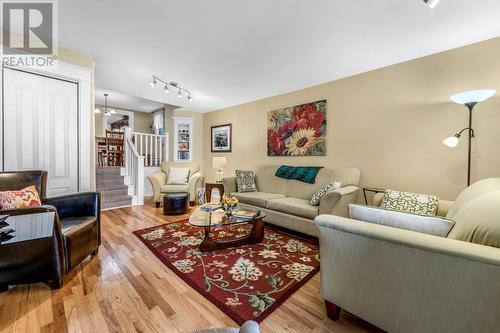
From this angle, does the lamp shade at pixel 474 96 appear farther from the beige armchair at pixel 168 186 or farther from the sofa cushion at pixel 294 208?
the beige armchair at pixel 168 186

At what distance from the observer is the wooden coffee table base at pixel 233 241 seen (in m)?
2.31

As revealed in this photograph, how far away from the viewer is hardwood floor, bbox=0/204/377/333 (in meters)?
1.30

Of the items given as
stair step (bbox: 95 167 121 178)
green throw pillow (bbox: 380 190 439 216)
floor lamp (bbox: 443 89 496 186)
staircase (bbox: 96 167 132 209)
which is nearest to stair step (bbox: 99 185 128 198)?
staircase (bbox: 96 167 132 209)

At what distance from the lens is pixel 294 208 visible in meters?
2.79

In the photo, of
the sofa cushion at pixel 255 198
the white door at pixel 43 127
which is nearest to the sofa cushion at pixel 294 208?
the sofa cushion at pixel 255 198

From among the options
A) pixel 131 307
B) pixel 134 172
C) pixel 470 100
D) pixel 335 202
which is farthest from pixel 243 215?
pixel 134 172

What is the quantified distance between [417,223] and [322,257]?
1.89 feet

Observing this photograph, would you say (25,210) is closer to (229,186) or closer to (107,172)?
(229,186)

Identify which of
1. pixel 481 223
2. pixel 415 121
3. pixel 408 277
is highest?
pixel 415 121

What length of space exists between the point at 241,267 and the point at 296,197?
173 cm

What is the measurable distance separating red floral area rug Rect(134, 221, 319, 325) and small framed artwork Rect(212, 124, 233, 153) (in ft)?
8.79

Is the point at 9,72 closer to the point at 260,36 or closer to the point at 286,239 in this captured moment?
the point at 260,36

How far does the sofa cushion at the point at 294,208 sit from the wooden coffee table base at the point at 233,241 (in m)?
0.49

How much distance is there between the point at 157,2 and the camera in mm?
1736
